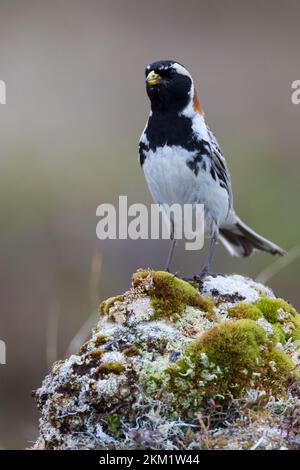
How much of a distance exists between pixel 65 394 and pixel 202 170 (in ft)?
10.4

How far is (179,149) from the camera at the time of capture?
7.29m

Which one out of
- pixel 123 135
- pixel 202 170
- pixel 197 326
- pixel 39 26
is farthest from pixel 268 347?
pixel 39 26

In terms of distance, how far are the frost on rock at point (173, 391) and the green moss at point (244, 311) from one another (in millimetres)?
236

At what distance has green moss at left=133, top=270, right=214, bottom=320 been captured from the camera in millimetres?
5227

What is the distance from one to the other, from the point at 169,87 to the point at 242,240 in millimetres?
2027

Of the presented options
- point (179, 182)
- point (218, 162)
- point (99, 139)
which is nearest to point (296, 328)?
point (179, 182)

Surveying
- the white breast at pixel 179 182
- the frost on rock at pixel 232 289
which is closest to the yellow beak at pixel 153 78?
the white breast at pixel 179 182

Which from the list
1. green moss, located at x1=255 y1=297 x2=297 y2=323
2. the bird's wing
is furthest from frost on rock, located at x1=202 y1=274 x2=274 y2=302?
the bird's wing

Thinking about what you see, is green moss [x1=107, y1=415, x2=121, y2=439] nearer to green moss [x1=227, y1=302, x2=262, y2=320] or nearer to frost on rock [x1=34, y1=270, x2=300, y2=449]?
frost on rock [x1=34, y1=270, x2=300, y2=449]

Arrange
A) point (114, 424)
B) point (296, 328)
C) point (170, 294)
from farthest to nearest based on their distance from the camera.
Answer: point (296, 328), point (170, 294), point (114, 424)

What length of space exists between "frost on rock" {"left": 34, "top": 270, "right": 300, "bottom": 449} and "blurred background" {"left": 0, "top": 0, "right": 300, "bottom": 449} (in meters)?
4.79

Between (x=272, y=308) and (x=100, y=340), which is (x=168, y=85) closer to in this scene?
(x=272, y=308)

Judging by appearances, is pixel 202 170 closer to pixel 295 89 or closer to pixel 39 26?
pixel 295 89

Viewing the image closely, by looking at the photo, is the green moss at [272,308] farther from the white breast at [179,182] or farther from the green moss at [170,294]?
the white breast at [179,182]
